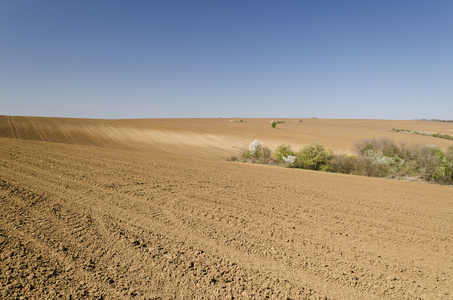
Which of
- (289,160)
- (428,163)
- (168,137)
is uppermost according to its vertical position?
(168,137)

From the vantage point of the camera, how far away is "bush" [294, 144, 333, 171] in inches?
601

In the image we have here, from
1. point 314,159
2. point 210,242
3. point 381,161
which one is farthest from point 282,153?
point 210,242

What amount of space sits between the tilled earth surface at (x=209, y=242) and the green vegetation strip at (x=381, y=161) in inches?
205

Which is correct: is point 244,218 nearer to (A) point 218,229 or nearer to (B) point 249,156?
(A) point 218,229

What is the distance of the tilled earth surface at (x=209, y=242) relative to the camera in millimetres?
3117

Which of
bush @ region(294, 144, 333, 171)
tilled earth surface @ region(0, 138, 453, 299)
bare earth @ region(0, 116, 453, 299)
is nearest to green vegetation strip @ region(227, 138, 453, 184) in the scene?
bush @ region(294, 144, 333, 171)

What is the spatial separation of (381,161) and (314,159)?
376 centimetres

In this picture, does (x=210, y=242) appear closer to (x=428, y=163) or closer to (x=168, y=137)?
(x=428, y=163)

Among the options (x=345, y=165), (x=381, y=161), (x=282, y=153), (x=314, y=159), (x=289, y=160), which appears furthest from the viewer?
(x=282, y=153)

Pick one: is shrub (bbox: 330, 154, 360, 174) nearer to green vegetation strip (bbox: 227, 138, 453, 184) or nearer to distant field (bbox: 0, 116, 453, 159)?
green vegetation strip (bbox: 227, 138, 453, 184)

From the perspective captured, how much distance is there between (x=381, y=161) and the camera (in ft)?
46.9

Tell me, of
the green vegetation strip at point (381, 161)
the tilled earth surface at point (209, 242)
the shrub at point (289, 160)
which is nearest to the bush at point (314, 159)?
the green vegetation strip at point (381, 161)

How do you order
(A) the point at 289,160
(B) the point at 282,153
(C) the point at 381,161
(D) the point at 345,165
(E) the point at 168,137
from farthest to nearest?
1. (E) the point at 168,137
2. (B) the point at 282,153
3. (A) the point at 289,160
4. (D) the point at 345,165
5. (C) the point at 381,161

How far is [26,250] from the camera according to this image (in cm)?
354
